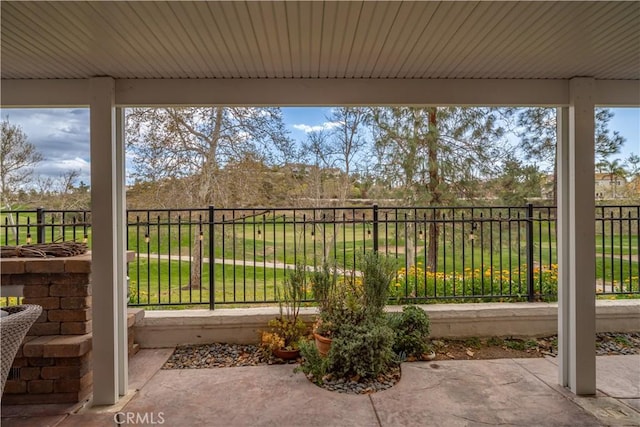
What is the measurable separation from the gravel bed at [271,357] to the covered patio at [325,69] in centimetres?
22

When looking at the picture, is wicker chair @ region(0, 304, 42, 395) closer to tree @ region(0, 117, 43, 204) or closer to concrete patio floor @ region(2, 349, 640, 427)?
concrete patio floor @ region(2, 349, 640, 427)

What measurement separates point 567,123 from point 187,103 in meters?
2.94

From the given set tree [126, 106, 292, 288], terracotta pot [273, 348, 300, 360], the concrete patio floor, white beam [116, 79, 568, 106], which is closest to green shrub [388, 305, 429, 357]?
the concrete patio floor

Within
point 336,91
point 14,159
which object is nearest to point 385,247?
point 336,91

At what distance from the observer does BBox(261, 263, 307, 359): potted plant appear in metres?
3.04

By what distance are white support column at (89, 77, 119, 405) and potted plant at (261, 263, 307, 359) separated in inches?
49.8

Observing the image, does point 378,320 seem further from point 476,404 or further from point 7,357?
point 7,357

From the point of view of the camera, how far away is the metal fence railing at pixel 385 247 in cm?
360

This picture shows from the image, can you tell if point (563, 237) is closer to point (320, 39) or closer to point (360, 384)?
point (360, 384)

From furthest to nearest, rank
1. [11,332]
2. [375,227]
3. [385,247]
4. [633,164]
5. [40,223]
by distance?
1. [633,164]
2. [385,247]
3. [375,227]
4. [40,223]
5. [11,332]

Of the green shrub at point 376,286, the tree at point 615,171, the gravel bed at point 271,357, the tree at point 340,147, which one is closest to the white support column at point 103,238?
the gravel bed at point 271,357

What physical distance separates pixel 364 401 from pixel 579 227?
208cm

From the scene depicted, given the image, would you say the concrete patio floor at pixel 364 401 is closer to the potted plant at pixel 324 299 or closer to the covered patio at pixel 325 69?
the covered patio at pixel 325 69
